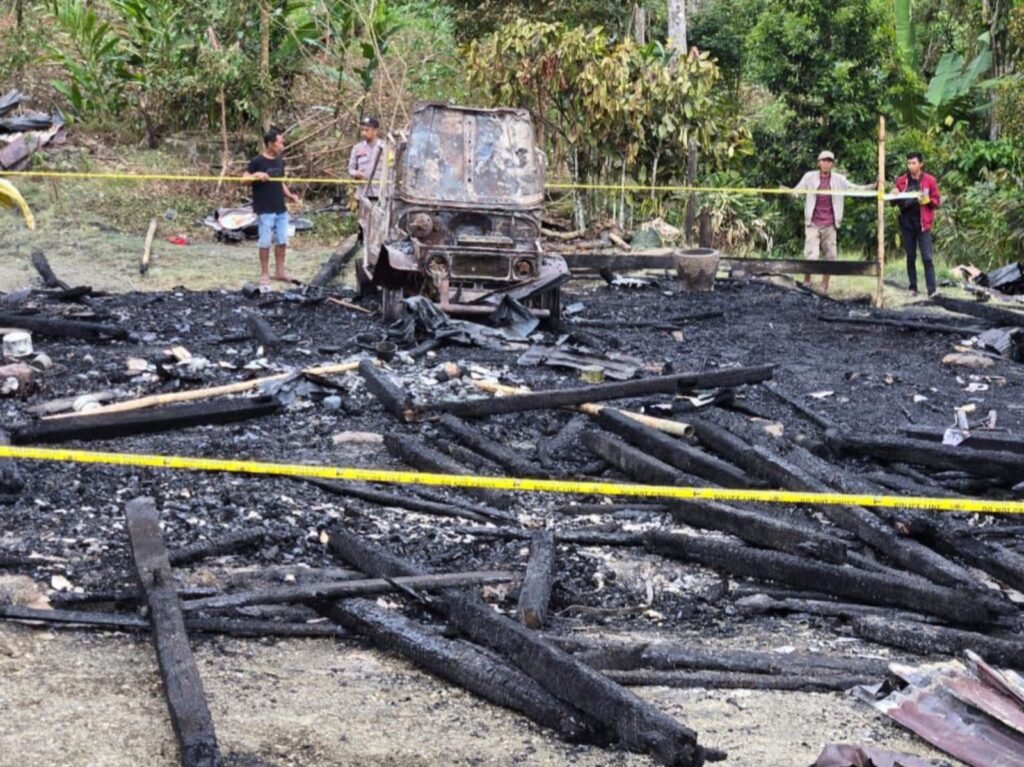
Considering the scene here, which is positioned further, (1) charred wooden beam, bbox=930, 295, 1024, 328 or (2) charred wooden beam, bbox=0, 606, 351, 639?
(1) charred wooden beam, bbox=930, 295, 1024, 328

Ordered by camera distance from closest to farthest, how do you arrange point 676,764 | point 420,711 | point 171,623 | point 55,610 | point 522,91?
point 676,764
point 420,711
point 171,623
point 55,610
point 522,91

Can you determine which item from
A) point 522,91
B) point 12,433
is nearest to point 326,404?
point 12,433

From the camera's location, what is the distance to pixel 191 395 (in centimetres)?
1069

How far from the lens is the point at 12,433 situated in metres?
9.35

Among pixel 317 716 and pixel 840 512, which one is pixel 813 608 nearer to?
pixel 840 512

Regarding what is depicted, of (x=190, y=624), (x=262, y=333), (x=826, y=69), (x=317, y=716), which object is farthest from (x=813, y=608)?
(x=826, y=69)

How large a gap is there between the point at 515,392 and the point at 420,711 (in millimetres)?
5534

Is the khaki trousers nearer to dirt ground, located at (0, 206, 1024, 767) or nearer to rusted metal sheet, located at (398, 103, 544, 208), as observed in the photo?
dirt ground, located at (0, 206, 1024, 767)

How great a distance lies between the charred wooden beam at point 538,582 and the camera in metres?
6.46

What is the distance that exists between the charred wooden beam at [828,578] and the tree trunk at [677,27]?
15645mm

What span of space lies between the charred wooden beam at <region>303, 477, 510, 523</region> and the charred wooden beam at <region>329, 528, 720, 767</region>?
143 cm

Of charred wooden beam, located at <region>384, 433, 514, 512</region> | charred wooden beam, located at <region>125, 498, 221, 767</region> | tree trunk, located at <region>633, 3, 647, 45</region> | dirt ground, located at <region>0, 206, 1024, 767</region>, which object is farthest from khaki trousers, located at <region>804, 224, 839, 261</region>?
charred wooden beam, located at <region>125, 498, 221, 767</region>

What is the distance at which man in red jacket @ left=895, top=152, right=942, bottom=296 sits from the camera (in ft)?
56.4

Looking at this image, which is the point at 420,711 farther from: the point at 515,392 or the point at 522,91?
the point at 522,91
